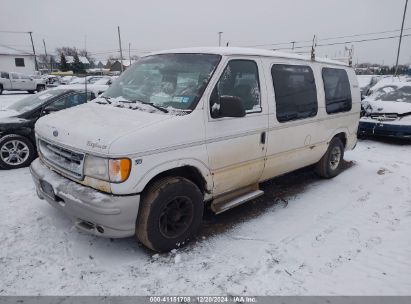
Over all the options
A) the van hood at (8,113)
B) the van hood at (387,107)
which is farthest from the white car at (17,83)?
the van hood at (387,107)

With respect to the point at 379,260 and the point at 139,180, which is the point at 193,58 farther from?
the point at 379,260

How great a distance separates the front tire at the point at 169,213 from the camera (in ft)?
10.7

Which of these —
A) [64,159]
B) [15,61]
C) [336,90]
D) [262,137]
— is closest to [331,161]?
[336,90]

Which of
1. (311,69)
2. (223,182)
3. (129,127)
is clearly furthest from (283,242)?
(311,69)

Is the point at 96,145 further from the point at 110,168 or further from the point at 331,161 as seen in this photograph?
the point at 331,161

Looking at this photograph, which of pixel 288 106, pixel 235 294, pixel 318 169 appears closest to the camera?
pixel 235 294

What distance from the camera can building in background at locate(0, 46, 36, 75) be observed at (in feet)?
149

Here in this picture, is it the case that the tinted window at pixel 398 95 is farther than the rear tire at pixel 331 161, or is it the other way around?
the tinted window at pixel 398 95

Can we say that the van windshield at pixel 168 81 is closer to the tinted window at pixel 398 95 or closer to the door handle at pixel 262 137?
the door handle at pixel 262 137

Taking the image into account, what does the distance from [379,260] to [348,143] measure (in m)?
3.24

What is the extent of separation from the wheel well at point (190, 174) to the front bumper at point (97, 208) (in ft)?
1.59

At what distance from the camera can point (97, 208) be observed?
3025mm

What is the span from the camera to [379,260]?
354 centimetres

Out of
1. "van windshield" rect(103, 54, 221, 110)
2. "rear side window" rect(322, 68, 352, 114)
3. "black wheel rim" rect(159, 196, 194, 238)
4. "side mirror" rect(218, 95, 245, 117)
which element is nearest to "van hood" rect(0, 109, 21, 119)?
"van windshield" rect(103, 54, 221, 110)
